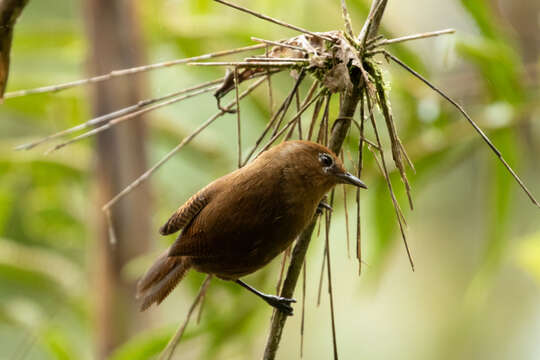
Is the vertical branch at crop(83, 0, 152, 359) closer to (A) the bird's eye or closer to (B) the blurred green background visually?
(B) the blurred green background

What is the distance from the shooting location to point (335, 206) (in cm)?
238

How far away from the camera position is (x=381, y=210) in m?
2.45

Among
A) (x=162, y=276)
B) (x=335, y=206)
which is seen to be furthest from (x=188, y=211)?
(x=335, y=206)

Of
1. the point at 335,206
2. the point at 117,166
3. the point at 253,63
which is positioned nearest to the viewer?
the point at 253,63

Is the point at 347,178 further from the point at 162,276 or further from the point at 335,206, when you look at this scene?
the point at 335,206

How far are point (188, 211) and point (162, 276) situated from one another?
133 mm

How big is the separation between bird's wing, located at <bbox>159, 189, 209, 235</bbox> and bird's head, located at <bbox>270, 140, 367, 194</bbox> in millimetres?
157

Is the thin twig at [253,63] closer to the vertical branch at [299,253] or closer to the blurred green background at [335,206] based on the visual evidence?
the vertical branch at [299,253]

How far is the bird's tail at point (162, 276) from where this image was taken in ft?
4.20

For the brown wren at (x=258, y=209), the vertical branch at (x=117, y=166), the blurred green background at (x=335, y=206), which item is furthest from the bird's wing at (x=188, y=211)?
the vertical branch at (x=117, y=166)

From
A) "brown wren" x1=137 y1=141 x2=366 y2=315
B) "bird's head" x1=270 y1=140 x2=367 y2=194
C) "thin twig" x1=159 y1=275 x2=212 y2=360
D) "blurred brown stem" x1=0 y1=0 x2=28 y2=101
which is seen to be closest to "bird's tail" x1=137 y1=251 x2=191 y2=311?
"brown wren" x1=137 y1=141 x2=366 y2=315


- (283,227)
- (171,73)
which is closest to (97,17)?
(171,73)

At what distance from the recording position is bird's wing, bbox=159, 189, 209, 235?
4.11ft

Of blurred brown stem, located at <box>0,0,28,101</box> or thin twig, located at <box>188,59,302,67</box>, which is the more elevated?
blurred brown stem, located at <box>0,0,28,101</box>
